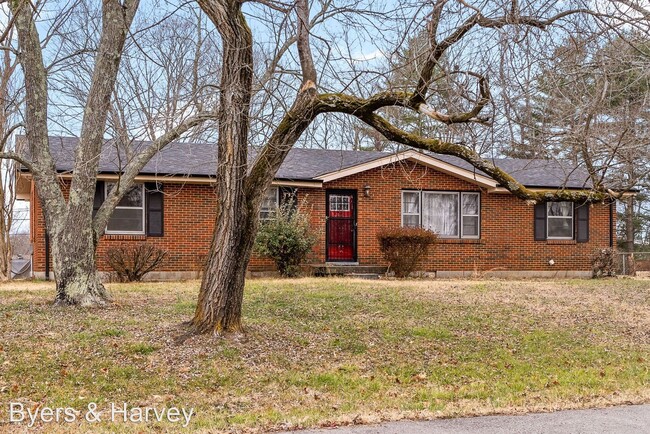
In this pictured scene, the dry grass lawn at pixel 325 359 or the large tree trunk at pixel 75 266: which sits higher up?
the large tree trunk at pixel 75 266

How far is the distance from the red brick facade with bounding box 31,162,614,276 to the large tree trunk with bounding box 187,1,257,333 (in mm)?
8912

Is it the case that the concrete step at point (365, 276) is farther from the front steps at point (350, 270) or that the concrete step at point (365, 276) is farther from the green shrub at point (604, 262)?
the green shrub at point (604, 262)

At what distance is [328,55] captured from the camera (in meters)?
8.22

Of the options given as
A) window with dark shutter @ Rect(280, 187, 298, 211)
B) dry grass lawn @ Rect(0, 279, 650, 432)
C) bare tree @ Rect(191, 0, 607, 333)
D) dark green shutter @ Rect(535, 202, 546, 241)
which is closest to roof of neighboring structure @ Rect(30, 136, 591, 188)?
window with dark shutter @ Rect(280, 187, 298, 211)

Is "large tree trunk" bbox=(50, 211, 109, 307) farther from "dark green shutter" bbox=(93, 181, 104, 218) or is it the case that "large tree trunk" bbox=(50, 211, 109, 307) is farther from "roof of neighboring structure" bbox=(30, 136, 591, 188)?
"dark green shutter" bbox=(93, 181, 104, 218)

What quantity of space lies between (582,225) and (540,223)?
1490 millimetres

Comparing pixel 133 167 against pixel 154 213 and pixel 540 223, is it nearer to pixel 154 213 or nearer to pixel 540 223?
pixel 154 213

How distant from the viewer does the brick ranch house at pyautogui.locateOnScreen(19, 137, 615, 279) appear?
17.3 m

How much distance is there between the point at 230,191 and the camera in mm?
8336

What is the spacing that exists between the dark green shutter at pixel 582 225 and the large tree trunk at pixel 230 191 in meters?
15.1

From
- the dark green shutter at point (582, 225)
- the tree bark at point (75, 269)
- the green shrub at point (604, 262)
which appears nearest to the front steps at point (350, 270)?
the green shrub at point (604, 262)

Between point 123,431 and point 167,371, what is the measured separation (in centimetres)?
177

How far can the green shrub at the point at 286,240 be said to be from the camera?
16.9 metres

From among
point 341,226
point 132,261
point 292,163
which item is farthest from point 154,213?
point 341,226
